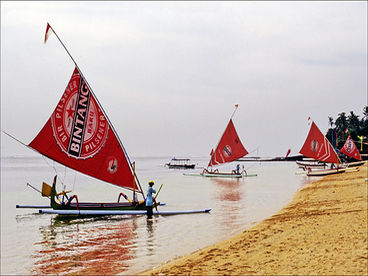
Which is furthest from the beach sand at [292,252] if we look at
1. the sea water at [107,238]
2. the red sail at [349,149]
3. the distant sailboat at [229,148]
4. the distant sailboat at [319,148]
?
the red sail at [349,149]

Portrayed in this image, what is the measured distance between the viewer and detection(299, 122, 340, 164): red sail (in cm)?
4753

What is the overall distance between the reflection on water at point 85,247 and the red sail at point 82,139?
2.87m

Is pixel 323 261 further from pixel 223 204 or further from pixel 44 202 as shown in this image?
pixel 44 202

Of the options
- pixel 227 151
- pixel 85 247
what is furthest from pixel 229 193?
pixel 85 247

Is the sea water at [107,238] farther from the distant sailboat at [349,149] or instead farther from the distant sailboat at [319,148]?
the distant sailboat at [349,149]

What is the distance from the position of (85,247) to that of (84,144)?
22.7 feet

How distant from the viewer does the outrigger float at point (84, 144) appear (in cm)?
1848

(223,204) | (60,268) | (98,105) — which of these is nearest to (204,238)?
(60,268)

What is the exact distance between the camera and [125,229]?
54.7 feet

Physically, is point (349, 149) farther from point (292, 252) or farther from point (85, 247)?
point (292, 252)

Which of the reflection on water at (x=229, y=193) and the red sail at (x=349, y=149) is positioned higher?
the red sail at (x=349, y=149)

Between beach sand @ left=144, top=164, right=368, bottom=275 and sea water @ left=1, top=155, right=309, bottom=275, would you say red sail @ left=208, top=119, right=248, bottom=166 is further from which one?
beach sand @ left=144, top=164, right=368, bottom=275

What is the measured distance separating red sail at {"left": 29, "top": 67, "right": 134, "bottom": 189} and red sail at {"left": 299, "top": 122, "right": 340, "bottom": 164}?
3461cm

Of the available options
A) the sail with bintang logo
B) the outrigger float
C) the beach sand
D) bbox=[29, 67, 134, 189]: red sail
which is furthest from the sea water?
bbox=[29, 67, 134, 189]: red sail
